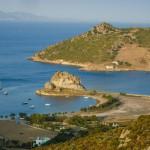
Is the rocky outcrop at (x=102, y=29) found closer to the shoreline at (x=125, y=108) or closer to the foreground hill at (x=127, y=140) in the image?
the shoreline at (x=125, y=108)

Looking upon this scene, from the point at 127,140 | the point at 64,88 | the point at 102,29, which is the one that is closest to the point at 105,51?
the point at 102,29

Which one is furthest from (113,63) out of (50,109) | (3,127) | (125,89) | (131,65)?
(3,127)

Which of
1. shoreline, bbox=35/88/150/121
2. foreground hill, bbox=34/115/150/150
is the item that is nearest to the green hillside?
shoreline, bbox=35/88/150/121

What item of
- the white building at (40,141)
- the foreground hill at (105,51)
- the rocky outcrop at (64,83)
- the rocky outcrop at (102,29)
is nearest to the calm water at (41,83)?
the rocky outcrop at (64,83)

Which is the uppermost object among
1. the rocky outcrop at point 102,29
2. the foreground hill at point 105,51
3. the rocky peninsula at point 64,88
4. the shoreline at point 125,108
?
the rocky outcrop at point 102,29

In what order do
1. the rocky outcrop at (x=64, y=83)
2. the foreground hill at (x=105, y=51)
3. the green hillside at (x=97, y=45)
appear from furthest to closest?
the green hillside at (x=97, y=45) → the foreground hill at (x=105, y=51) → the rocky outcrop at (x=64, y=83)

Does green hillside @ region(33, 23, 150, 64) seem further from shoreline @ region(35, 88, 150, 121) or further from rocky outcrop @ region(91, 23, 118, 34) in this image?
shoreline @ region(35, 88, 150, 121)

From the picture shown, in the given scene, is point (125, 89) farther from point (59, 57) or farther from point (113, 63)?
point (59, 57)

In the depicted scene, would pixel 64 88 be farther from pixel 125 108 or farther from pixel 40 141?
pixel 40 141
